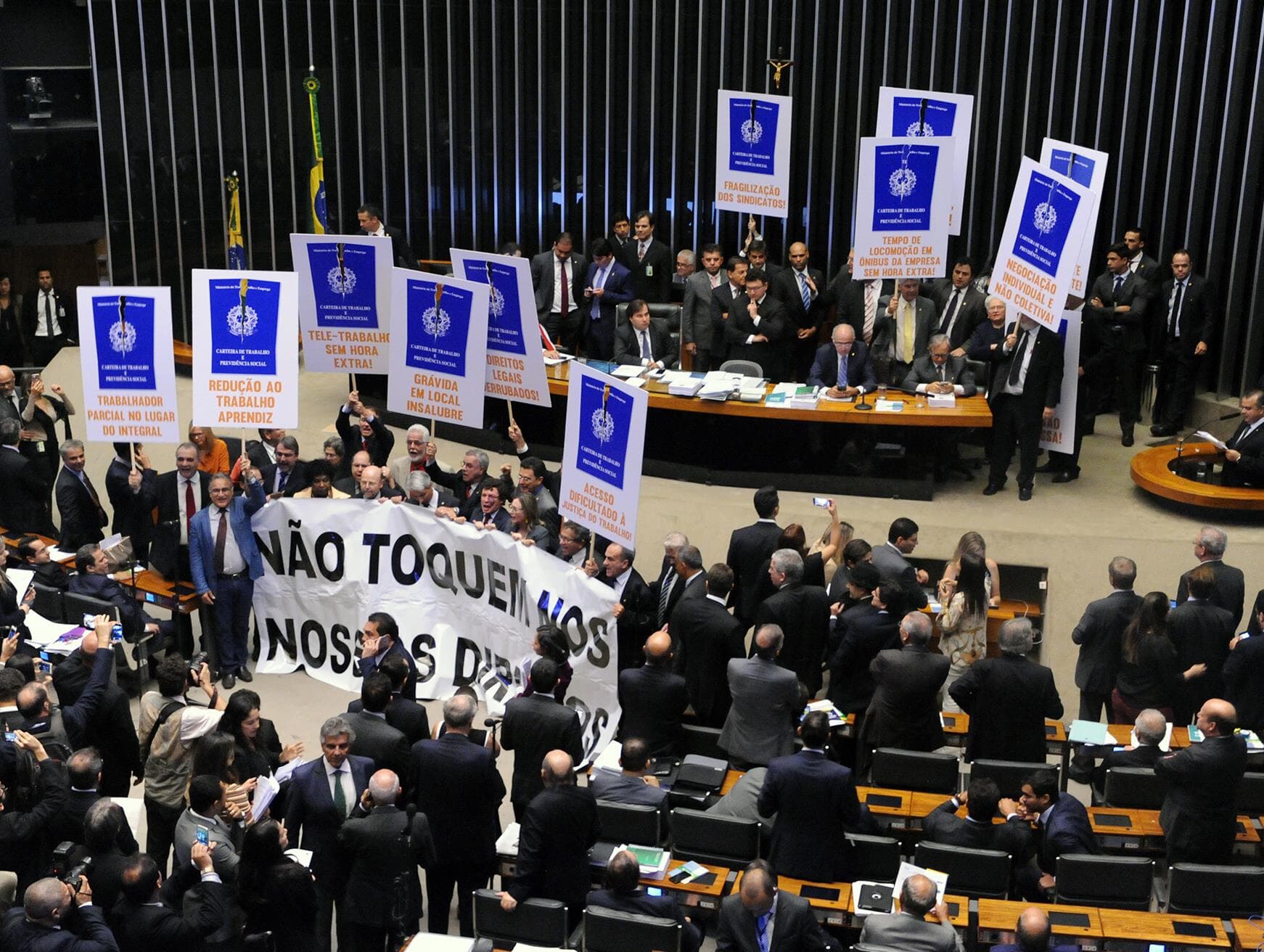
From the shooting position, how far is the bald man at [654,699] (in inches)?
357

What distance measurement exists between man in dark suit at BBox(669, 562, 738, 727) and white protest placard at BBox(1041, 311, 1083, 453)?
3952mm

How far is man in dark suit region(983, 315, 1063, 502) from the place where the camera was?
12.8 meters

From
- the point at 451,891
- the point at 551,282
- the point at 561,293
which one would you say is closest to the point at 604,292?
the point at 561,293

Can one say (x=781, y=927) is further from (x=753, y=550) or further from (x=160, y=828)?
(x=753, y=550)

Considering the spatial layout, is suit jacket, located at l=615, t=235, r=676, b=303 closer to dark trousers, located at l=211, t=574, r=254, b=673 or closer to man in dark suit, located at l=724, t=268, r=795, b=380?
man in dark suit, located at l=724, t=268, r=795, b=380

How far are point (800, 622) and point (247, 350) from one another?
449cm

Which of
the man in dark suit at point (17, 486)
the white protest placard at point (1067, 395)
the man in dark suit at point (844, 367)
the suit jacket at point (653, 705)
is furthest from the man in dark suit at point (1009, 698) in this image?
the man in dark suit at point (17, 486)

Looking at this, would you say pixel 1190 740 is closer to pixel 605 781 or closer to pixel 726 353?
pixel 605 781

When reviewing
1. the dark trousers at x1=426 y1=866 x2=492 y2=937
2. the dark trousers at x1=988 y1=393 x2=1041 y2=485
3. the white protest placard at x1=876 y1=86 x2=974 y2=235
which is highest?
the white protest placard at x1=876 y1=86 x2=974 y2=235

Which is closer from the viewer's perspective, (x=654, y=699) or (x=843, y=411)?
(x=654, y=699)

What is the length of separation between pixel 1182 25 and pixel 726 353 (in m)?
5.51

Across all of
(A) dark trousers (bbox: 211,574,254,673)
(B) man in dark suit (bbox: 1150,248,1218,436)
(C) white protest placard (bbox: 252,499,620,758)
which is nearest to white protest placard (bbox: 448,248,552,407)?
(C) white protest placard (bbox: 252,499,620,758)

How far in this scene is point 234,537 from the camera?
1132 cm

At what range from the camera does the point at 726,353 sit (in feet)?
47.6
